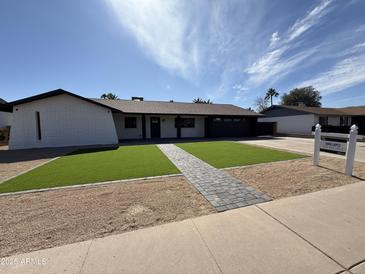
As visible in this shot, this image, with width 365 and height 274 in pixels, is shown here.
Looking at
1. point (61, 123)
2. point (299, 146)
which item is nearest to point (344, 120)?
point (299, 146)

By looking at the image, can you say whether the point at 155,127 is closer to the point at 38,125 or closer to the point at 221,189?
the point at 38,125

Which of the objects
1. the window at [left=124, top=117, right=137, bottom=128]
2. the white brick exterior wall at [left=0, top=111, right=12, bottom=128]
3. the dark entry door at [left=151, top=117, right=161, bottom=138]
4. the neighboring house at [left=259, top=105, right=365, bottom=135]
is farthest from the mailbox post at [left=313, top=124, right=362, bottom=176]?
the white brick exterior wall at [left=0, top=111, right=12, bottom=128]

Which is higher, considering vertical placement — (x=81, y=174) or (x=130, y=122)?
(x=130, y=122)

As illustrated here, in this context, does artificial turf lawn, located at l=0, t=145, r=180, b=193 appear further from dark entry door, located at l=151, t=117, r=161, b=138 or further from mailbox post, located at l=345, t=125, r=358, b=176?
dark entry door, located at l=151, t=117, r=161, b=138

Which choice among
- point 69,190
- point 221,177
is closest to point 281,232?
point 221,177

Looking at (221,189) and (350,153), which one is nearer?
(221,189)

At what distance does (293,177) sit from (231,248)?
391 centimetres

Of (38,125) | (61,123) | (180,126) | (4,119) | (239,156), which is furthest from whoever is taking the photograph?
(4,119)

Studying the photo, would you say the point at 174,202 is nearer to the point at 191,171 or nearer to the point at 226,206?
the point at 226,206

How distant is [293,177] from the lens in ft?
16.8

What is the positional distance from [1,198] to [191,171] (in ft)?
15.6

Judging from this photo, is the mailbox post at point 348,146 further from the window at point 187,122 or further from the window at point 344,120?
the window at point 344,120

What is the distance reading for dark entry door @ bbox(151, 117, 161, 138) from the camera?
→ 18.2m

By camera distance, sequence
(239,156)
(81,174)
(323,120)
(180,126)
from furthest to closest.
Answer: (323,120) → (180,126) → (239,156) → (81,174)
